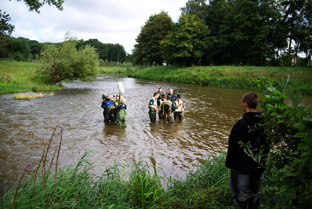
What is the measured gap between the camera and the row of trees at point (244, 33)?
31641mm

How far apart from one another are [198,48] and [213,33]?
25.2 ft

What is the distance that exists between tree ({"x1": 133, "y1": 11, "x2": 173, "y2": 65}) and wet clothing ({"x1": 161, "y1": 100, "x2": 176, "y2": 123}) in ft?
158

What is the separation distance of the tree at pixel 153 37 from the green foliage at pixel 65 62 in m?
32.3

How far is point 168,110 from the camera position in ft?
38.3

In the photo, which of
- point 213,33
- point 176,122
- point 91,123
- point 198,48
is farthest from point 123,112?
point 213,33

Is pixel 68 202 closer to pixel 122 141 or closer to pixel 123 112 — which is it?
pixel 122 141

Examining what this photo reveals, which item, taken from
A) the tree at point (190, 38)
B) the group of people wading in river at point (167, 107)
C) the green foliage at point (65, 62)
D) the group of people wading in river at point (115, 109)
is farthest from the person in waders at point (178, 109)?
the tree at point (190, 38)

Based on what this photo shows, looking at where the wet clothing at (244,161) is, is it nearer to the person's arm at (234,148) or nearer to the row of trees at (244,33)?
the person's arm at (234,148)

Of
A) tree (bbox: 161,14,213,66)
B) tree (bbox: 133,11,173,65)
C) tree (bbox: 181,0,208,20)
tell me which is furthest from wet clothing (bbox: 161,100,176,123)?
tree (bbox: 133,11,173,65)

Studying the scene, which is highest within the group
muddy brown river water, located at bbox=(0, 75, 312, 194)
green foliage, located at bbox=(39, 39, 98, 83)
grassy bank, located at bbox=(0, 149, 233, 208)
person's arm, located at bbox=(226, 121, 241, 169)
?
green foliage, located at bbox=(39, 39, 98, 83)

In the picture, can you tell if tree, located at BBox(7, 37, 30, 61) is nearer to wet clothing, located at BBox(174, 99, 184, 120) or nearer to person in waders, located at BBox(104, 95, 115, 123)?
person in waders, located at BBox(104, 95, 115, 123)

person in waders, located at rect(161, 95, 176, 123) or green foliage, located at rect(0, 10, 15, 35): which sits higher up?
green foliage, located at rect(0, 10, 15, 35)

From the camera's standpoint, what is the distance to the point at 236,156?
352 cm

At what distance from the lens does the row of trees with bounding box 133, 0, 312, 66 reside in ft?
104
